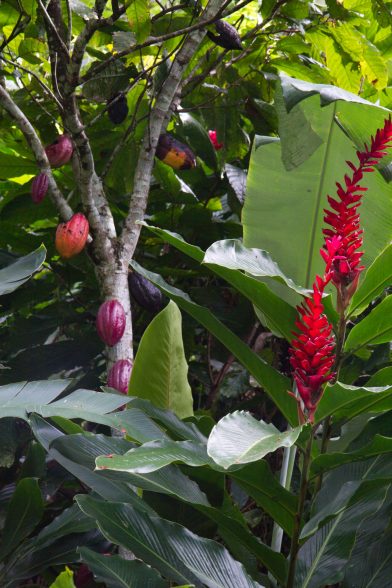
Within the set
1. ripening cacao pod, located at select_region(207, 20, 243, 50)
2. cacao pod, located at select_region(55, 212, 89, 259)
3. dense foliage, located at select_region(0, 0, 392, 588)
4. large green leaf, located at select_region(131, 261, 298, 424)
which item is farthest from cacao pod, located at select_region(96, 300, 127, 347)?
ripening cacao pod, located at select_region(207, 20, 243, 50)

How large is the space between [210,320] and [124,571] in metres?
0.35

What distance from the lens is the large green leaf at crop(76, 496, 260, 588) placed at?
2.99 feet

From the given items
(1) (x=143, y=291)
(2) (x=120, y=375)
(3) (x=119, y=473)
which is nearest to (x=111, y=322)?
(2) (x=120, y=375)

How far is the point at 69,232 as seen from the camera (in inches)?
53.5

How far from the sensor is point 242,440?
73cm

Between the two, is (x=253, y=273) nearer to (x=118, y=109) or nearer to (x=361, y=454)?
(x=361, y=454)

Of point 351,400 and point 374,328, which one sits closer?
point 351,400

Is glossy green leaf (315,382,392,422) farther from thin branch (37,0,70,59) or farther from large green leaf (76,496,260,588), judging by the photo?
thin branch (37,0,70,59)

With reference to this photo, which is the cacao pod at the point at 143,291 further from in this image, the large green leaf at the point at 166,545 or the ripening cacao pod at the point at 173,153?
the large green leaf at the point at 166,545

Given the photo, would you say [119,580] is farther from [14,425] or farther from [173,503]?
[14,425]

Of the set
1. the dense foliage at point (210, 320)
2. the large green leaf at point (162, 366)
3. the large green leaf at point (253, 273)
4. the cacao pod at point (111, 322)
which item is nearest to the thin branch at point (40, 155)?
the dense foliage at point (210, 320)

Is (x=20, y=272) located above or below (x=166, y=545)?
above

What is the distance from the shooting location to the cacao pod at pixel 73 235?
1358 millimetres

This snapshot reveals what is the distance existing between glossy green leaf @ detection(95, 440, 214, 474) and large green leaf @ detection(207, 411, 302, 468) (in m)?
0.06
